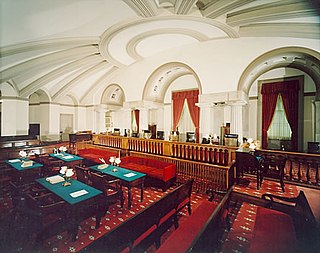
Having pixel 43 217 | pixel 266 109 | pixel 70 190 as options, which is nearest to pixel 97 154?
pixel 70 190

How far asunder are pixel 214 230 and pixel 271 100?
9.73 m

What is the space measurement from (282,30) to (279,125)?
5905 mm

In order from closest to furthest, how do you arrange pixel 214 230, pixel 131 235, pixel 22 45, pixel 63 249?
pixel 131 235 → pixel 214 230 → pixel 63 249 → pixel 22 45

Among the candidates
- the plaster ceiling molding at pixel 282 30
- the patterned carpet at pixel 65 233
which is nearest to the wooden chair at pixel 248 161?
the patterned carpet at pixel 65 233

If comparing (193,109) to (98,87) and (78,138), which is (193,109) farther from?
(78,138)

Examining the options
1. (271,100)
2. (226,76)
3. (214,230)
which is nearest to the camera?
(214,230)

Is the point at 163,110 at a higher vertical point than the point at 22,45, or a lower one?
lower

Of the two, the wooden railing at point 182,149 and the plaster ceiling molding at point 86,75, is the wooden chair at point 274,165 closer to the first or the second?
the wooden railing at point 182,149

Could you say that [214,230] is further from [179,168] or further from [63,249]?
[179,168]

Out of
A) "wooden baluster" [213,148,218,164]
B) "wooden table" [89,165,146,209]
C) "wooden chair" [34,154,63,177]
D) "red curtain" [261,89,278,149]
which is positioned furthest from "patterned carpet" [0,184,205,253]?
"red curtain" [261,89,278,149]

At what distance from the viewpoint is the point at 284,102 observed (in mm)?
9148

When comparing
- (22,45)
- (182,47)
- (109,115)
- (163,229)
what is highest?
(182,47)

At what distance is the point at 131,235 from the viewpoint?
2.07 meters

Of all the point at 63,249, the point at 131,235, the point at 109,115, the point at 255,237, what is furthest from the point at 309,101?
the point at 109,115
